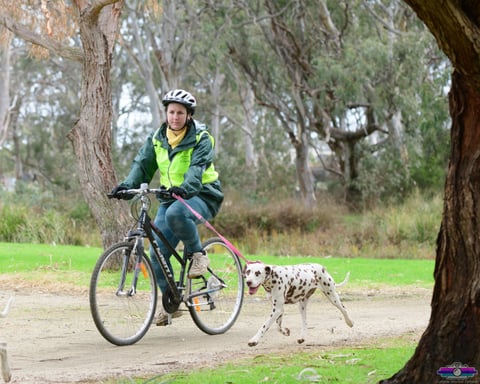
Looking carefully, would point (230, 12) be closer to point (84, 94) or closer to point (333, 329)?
point (84, 94)

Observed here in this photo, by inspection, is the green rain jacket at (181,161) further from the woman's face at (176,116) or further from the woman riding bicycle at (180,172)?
the woman's face at (176,116)

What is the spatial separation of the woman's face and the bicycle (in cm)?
56

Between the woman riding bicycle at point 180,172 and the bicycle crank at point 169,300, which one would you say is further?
the bicycle crank at point 169,300

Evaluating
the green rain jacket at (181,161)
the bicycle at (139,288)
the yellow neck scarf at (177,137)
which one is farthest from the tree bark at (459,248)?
the yellow neck scarf at (177,137)

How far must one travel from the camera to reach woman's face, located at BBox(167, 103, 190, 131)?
813 cm

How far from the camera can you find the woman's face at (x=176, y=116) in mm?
8133

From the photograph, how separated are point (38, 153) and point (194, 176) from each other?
161 feet

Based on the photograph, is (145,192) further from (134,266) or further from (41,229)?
(41,229)

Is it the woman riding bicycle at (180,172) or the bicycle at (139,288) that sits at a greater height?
the woman riding bicycle at (180,172)

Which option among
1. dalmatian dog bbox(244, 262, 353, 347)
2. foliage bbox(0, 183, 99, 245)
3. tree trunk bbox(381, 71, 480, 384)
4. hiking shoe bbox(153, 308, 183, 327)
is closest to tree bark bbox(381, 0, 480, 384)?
tree trunk bbox(381, 71, 480, 384)

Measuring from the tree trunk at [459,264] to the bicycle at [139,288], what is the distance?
9.85 feet

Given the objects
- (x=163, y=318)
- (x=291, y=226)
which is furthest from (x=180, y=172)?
(x=291, y=226)

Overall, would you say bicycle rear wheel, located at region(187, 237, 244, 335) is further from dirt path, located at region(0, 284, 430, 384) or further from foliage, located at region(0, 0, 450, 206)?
foliage, located at region(0, 0, 450, 206)

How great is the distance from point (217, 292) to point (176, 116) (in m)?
1.71
